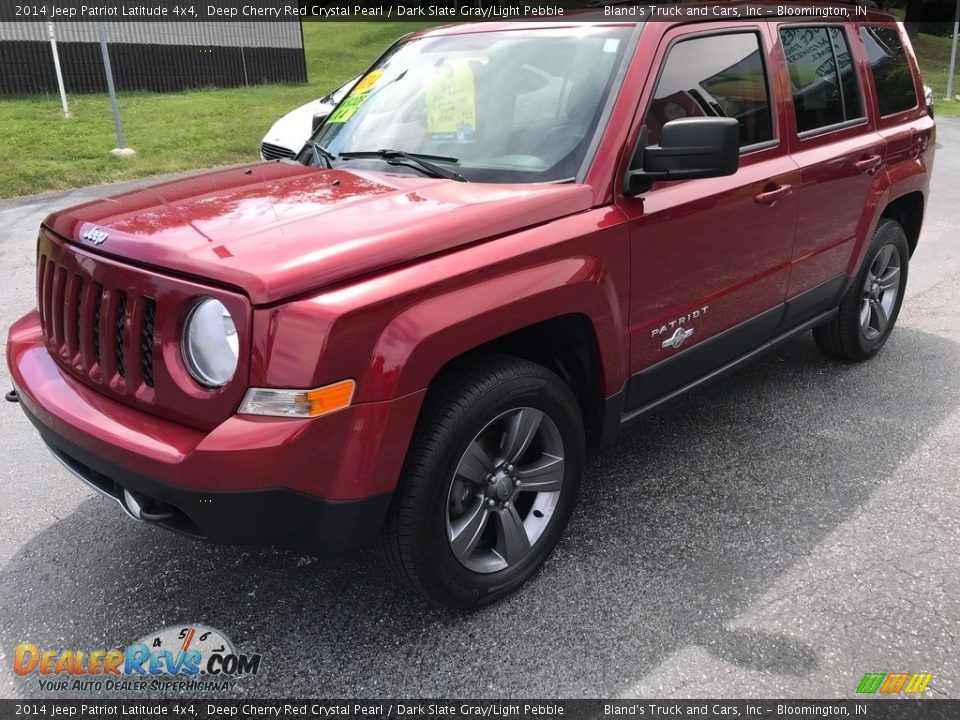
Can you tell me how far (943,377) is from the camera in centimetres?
452

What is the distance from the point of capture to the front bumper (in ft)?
6.82

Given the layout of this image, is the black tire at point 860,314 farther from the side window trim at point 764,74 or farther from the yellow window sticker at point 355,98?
the yellow window sticker at point 355,98

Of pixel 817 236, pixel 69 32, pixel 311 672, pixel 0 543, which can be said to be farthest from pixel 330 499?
pixel 69 32

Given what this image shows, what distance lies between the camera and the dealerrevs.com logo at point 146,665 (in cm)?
243

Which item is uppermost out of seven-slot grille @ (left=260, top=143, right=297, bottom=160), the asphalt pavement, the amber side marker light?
the amber side marker light

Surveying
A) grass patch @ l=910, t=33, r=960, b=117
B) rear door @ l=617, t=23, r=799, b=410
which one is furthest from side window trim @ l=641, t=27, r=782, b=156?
grass patch @ l=910, t=33, r=960, b=117

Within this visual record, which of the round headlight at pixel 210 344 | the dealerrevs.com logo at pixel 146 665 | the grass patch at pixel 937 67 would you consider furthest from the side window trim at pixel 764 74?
the grass patch at pixel 937 67

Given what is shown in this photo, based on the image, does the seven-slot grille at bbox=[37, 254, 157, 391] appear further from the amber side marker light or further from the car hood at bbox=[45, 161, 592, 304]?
the amber side marker light

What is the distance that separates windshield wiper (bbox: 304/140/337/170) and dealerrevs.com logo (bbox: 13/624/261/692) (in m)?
1.80

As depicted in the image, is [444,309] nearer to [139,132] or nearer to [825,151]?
[825,151]

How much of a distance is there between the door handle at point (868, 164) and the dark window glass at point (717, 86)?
748 millimetres

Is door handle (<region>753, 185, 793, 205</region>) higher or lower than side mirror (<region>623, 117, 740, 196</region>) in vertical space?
lower

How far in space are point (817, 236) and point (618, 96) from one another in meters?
1.47

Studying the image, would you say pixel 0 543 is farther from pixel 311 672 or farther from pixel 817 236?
pixel 817 236
